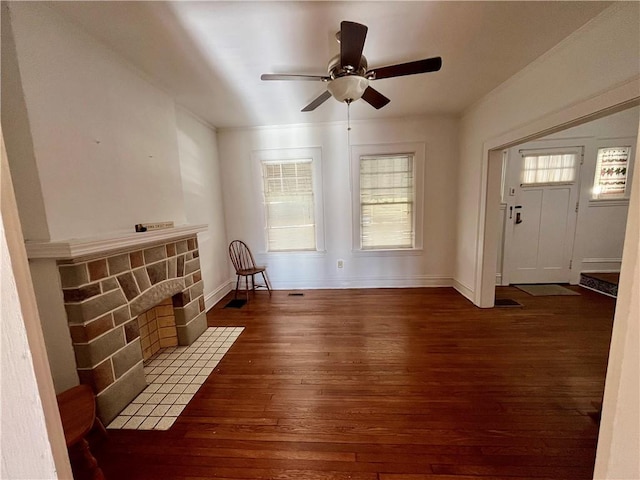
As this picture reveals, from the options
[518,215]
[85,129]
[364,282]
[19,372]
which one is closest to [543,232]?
[518,215]

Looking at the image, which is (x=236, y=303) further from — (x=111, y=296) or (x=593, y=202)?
(x=593, y=202)

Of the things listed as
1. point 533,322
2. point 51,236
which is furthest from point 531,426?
point 51,236

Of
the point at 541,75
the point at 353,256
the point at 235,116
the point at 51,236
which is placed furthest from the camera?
the point at 353,256

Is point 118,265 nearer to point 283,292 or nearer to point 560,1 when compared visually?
point 283,292

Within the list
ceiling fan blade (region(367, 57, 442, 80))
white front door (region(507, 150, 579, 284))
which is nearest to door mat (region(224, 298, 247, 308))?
ceiling fan blade (region(367, 57, 442, 80))

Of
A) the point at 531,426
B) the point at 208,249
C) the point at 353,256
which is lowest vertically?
the point at 531,426

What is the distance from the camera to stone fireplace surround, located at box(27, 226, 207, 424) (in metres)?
1.45

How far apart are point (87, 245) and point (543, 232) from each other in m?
5.18

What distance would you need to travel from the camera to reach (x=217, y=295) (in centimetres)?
360

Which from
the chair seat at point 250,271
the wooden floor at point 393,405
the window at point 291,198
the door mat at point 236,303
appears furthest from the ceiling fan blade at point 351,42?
the door mat at point 236,303

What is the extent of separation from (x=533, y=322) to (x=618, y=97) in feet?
7.21

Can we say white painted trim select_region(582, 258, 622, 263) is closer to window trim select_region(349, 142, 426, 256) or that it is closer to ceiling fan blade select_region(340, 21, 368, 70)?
window trim select_region(349, 142, 426, 256)

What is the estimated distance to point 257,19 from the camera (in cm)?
156

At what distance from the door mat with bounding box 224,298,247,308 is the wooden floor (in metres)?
0.62
